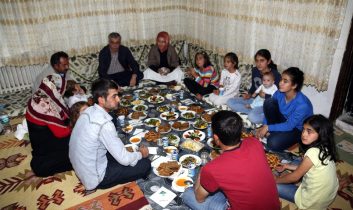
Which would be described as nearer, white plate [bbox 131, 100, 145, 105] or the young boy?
the young boy

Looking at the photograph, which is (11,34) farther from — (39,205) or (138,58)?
(39,205)

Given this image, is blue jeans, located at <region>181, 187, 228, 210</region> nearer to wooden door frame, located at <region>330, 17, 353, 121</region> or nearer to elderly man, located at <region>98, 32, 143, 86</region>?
wooden door frame, located at <region>330, 17, 353, 121</region>

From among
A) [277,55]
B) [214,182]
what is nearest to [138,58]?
[277,55]

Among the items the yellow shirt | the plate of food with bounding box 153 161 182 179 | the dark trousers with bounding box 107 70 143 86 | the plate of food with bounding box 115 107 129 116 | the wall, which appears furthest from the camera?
the dark trousers with bounding box 107 70 143 86

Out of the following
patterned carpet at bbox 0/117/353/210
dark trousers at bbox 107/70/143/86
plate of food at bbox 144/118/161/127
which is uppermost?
dark trousers at bbox 107/70/143/86

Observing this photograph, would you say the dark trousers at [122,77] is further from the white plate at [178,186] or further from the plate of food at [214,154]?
the white plate at [178,186]

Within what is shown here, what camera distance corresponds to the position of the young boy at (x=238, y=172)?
216cm

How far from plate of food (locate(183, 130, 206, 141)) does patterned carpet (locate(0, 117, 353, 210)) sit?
1.22 meters

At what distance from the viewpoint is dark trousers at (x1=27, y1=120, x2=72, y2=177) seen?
3664 millimetres

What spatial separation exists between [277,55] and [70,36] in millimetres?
4618

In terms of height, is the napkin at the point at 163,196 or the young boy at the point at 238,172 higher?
the young boy at the point at 238,172

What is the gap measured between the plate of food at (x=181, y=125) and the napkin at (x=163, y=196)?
1320 millimetres

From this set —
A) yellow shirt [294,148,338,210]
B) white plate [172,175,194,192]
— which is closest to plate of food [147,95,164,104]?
white plate [172,175,194,192]

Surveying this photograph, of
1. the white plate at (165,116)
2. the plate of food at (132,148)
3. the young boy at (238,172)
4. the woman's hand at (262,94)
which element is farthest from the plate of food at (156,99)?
the young boy at (238,172)
